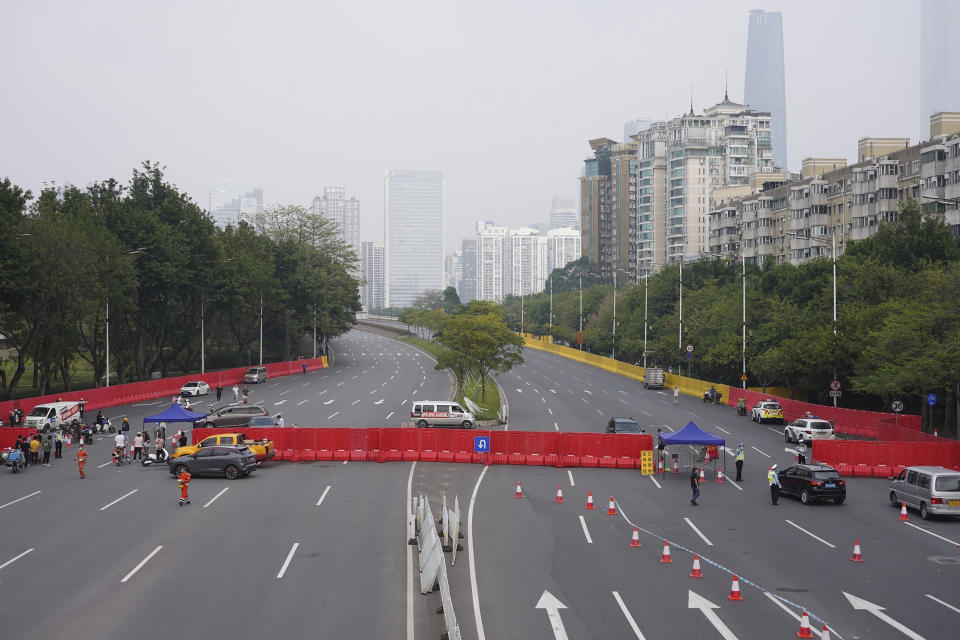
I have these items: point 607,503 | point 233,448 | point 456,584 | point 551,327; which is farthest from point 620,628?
point 551,327

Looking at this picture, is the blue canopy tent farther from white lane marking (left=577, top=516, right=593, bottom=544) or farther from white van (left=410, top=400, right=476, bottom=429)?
white van (left=410, top=400, right=476, bottom=429)

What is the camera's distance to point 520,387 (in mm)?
78938

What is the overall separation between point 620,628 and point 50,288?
53.2 m

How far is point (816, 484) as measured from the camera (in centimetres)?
3036

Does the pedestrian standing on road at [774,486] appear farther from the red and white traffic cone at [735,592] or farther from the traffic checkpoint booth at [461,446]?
the red and white traffic cone at [735,592]

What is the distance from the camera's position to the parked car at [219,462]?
3459 cm

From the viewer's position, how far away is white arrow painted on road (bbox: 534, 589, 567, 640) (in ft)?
53.8

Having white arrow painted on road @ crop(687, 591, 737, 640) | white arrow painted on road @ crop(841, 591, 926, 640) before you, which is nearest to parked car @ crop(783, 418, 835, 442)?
white arrow painted on road @ crop(841, 591, 926, 640)

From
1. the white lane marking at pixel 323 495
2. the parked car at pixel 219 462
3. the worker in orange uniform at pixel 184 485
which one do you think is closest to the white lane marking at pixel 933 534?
the white lane marking at pixel 323 495

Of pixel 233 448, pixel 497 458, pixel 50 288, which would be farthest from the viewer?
A: pixel 50 288

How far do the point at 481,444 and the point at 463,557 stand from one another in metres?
16.1

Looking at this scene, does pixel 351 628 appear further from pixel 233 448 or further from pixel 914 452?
pixel 914 452

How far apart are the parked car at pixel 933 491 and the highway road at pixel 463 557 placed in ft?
2.63

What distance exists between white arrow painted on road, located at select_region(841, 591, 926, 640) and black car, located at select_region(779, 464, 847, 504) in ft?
38.3
